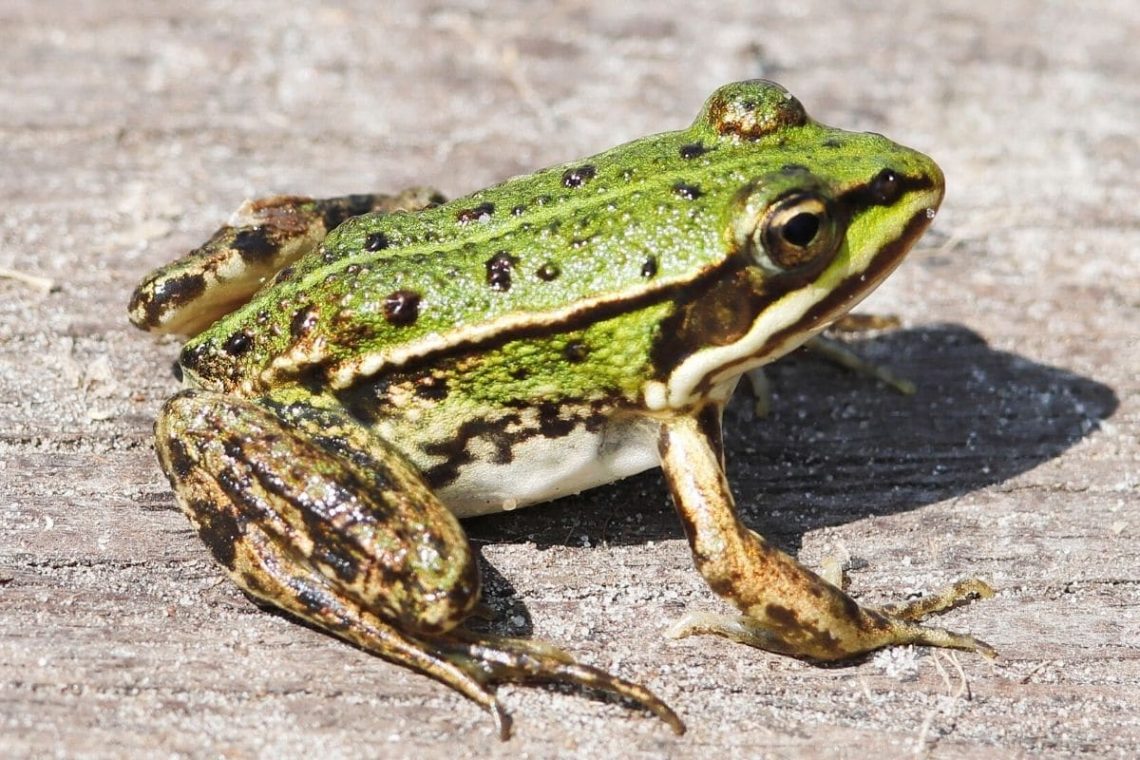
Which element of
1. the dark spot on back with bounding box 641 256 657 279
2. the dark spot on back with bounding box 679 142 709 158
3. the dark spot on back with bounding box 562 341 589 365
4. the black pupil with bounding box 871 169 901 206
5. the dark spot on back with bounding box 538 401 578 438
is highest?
the dark spot on back with bounding box 679 142 709 158

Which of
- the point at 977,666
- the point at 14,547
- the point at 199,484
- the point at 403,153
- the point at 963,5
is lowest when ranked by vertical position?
the point at 977,666

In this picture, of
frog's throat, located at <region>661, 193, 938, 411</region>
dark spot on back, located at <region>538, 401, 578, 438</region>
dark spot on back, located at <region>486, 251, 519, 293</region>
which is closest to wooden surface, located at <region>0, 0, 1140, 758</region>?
dark spot on back, located at <region>538, 401, 578, 438</region>

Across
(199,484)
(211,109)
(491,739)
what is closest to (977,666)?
(491,739)

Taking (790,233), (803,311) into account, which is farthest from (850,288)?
(790,233)

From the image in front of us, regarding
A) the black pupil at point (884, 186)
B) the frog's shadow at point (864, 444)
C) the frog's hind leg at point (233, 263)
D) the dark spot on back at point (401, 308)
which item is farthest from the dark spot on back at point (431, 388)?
the black pupil at point (884, 186)

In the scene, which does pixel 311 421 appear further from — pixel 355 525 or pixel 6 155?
pixel 6 155

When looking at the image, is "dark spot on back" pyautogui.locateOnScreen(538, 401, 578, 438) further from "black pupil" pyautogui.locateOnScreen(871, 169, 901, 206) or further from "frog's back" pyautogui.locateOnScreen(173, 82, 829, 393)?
"black pupil" pyautogui.locateOnScreen(871, 169, 901, 206)
